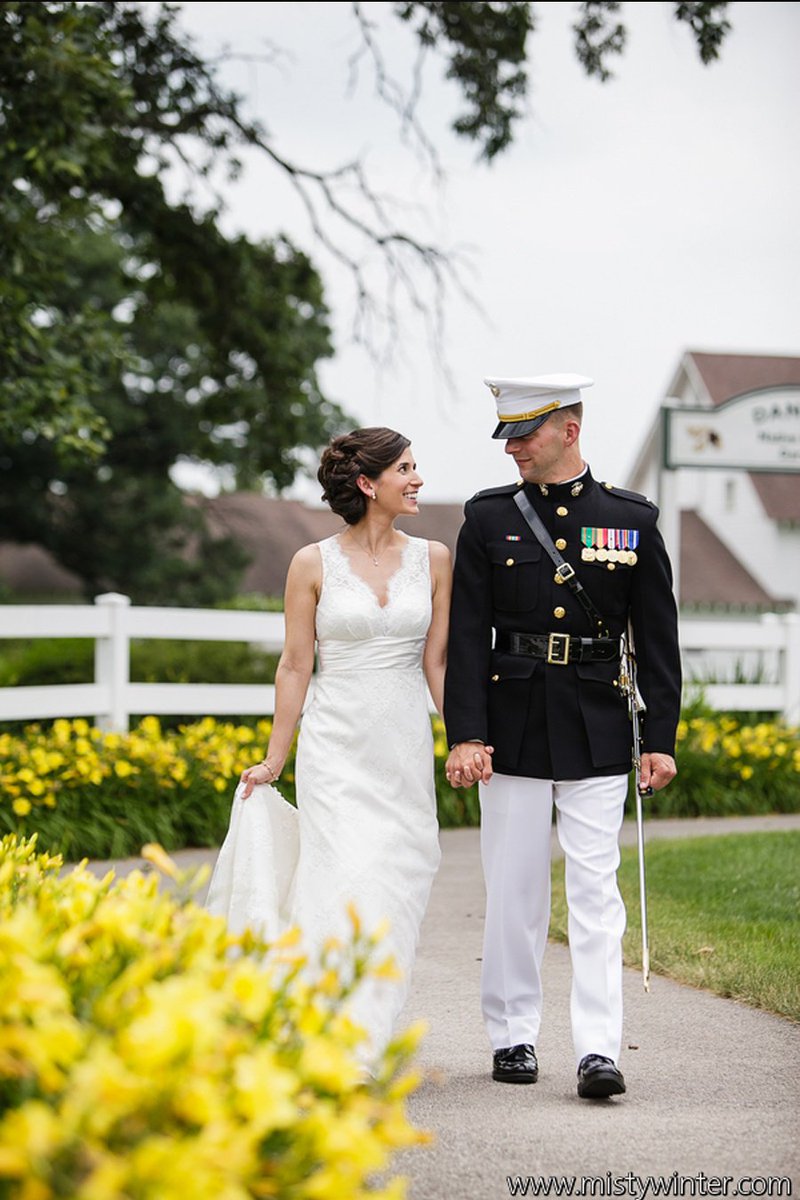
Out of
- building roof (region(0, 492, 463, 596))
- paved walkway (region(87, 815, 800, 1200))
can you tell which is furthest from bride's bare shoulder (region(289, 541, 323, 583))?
building roof (region(0, 492, 463, 596))

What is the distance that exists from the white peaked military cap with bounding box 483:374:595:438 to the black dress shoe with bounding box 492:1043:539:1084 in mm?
1902

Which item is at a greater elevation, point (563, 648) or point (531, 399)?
point (531, 399)

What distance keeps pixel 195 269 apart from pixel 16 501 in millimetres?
26530

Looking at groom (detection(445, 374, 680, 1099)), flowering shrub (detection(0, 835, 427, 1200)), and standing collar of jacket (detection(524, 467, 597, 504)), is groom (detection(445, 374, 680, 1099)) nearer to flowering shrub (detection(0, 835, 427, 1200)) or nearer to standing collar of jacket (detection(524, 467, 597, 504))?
standing collar of jacket (detection(524, 467, 597, 504))

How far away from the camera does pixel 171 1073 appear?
7.13 ft

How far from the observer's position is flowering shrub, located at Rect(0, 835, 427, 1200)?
2.05 meters

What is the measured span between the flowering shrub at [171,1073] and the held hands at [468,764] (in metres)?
2.08

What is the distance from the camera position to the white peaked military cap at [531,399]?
4.94 metres

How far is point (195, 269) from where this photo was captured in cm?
1546

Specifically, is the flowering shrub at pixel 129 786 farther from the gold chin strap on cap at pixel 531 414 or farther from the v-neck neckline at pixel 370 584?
the gold chin strap on cap at pixel 531 414

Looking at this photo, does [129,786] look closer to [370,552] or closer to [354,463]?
[370,552]

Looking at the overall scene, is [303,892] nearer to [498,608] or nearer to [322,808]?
[322,808]

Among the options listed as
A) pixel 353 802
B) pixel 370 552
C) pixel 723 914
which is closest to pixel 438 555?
pixel 370 552
